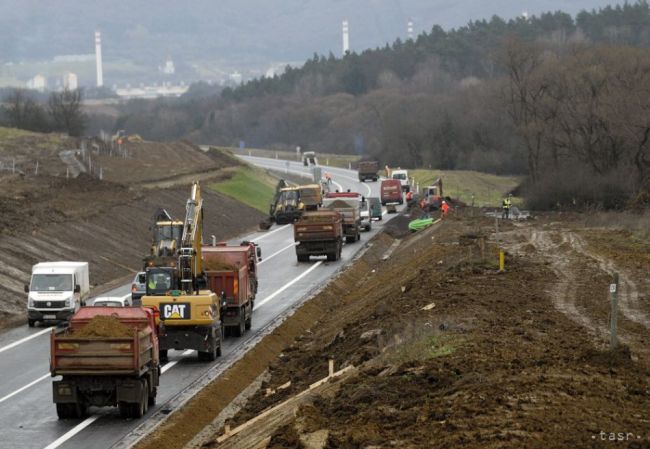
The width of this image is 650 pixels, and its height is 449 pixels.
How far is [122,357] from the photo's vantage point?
26406 millimetres

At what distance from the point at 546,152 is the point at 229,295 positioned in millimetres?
72566

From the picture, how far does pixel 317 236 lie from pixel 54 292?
22053mm

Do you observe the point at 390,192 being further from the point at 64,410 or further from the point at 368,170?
Answer: the point at 64,410

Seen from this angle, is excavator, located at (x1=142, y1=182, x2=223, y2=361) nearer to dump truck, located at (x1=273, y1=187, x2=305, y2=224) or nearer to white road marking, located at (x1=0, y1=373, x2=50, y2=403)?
white road marking, located at (x1=0, y1=373, x2=50, y2=403)

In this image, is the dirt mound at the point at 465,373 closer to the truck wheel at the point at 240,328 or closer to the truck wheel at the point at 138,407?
the truck wheel at the point at 240,328

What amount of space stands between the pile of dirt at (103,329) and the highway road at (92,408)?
1.87m

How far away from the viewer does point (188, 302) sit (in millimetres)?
34031

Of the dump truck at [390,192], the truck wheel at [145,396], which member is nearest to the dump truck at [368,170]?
the dump truck at [390,192]

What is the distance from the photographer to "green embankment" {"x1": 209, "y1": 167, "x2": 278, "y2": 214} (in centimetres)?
10512

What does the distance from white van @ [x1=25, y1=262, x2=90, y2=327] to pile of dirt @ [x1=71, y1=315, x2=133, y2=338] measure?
1710 cm

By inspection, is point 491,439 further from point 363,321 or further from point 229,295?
point 229,295

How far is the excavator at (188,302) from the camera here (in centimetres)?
3400

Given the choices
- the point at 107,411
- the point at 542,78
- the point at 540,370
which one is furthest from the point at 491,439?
the point at 542,78

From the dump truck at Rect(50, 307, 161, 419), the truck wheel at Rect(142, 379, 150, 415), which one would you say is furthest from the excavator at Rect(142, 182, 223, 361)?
the dump truck at Rect(50, 307, 161, 419)
